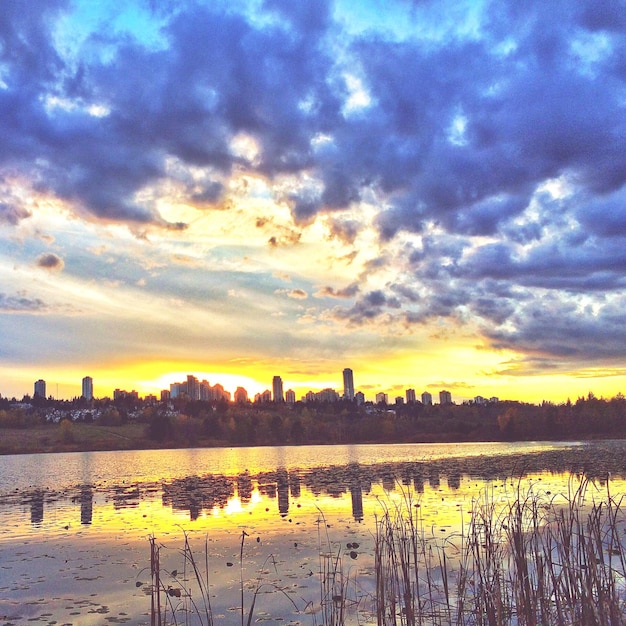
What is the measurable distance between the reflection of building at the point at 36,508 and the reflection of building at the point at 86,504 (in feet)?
6.57

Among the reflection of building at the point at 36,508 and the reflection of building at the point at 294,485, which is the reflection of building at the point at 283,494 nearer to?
the reflection of building at the point at 294,485

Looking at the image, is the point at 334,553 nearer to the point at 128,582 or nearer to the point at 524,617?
the point at 128,582

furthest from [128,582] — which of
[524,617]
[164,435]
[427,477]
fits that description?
[164,435]

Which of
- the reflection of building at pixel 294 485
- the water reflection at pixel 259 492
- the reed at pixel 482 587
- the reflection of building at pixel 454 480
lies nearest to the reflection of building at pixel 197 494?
the water reflection at pixel 259 492

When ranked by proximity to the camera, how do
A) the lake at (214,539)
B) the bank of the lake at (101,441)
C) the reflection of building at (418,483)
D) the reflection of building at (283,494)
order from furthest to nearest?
the bank of the lake at (101,441), the reflection of building at (418,483), the reflection of building at (283,494), the lake at (214,539)

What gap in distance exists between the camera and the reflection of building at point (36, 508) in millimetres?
28477

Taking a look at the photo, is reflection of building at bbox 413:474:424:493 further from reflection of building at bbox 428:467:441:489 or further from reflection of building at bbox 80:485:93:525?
reflection of building at bbox 80:485:93:525

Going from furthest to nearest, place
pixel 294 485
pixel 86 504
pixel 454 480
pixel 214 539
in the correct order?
pixel 294 485
pixel 454 480
pixel 86 504
pixel 214 539

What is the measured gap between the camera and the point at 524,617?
9.54 metres

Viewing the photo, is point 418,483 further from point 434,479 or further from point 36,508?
point 36,508

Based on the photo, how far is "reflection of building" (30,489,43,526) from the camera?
2848 cm

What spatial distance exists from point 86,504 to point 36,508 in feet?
8.94

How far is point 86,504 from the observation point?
115ft

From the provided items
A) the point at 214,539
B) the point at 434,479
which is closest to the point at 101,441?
the point at 434,479
